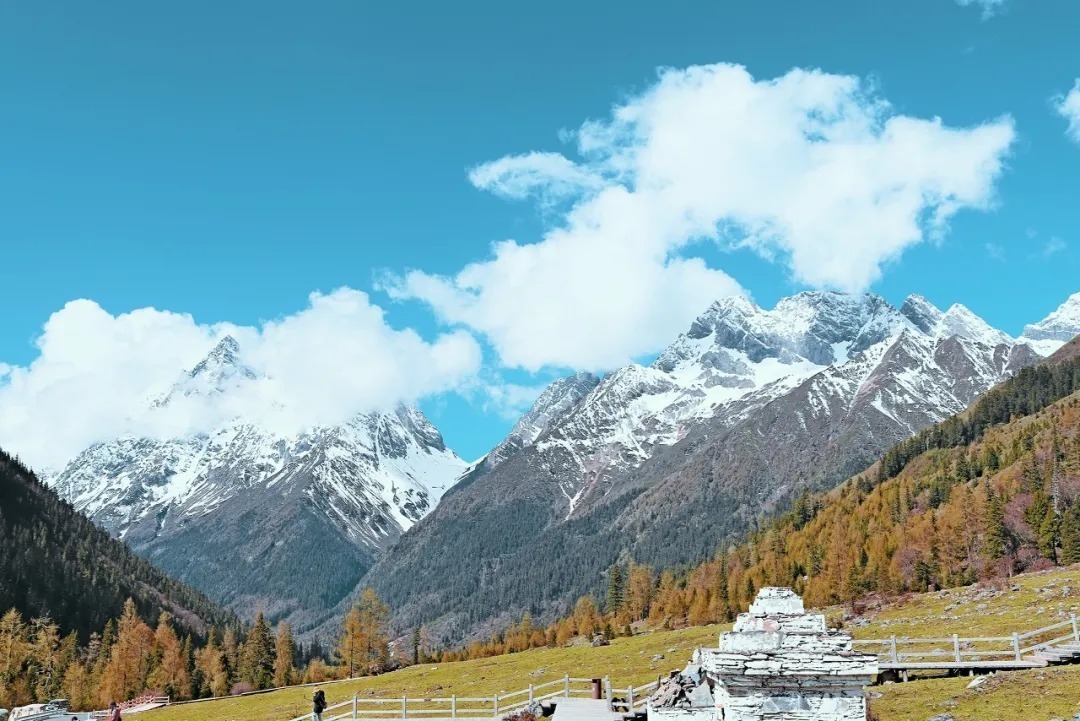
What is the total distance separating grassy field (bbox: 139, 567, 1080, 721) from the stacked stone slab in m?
20.6

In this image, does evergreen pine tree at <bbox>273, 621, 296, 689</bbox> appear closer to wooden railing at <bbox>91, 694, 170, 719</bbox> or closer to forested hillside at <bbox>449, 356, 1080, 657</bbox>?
wooden railing at <bbox>91, 694, 170, 719</bbox>

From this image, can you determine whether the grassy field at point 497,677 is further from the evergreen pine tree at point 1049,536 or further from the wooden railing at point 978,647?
the evergreen pine tree at point 1049,536

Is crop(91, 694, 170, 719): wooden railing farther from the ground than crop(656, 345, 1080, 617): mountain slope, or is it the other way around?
crop(656, 345, 1080, 617): mountain slope

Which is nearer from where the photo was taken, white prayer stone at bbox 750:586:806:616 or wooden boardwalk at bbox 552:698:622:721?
white prayer stone at bbox 750:586:806:616

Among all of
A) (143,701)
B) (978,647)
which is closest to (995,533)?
(978,647)

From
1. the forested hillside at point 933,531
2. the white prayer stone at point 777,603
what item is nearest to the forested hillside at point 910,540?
the forested hillside at point 933,531

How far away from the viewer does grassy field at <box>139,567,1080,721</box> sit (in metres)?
28.8

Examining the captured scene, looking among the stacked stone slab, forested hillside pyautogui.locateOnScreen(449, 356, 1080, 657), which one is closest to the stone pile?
the stacked stone slab

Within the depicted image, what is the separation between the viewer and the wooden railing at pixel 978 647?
1421 inches

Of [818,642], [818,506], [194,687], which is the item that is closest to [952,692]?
[818,642]

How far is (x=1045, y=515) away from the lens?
9212cm

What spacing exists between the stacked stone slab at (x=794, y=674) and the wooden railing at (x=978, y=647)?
28336mm

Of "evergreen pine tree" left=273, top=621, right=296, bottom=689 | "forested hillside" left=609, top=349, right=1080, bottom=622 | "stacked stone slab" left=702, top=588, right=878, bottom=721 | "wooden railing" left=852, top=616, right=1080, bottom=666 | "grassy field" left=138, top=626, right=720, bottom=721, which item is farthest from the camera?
"evergreen pine tree" left=273, top=621, right=296, bottom=689

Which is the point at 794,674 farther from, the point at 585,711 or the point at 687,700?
the point at 585,711
